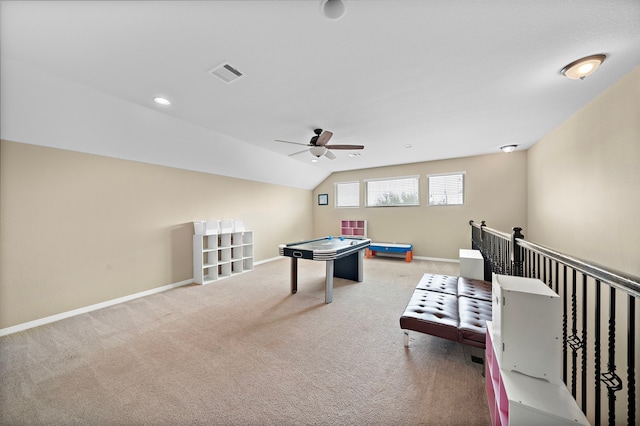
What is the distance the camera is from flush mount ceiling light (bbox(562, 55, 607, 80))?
2184 millimetres

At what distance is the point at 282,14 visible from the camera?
67.5 inches

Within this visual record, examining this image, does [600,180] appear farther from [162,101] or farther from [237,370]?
[162,101]

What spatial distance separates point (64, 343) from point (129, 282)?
135cm

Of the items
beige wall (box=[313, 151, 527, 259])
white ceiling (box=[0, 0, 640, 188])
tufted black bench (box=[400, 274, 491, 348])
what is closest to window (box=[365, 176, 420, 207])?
beige wall (box=[313, 151, 527, 259])

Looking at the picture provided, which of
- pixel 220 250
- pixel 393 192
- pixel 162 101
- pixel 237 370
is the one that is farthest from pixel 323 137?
pixel 393 192

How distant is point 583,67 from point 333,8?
2569mm

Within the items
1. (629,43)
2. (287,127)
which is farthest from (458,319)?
(287,127)

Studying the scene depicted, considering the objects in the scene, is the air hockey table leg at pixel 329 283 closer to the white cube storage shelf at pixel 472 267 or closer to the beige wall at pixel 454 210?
the white cube storage shelf at pixel 472 267

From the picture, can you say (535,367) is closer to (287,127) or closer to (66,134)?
(287,127)

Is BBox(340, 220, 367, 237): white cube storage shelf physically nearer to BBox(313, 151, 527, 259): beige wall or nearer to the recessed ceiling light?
BBox(313, 151, 527, 259): beige wall

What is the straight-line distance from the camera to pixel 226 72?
2422 mm

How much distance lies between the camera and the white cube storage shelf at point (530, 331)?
117cm

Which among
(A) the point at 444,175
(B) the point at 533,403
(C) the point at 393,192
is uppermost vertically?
(A) the point at 444,175

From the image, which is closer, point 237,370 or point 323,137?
point 237,370
